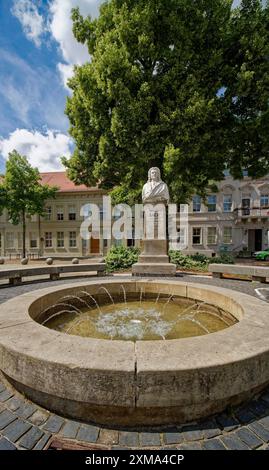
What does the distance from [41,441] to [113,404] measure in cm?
58

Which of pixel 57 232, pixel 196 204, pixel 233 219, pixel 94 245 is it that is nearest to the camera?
pixel 233 219

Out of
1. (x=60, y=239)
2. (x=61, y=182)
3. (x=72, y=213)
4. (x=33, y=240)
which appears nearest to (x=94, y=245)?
(x=60, y=239)

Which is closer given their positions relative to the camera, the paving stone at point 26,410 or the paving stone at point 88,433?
the paving stone at point 88,433

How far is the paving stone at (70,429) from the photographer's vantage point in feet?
5.73

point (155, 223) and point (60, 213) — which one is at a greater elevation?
point (60, 213)

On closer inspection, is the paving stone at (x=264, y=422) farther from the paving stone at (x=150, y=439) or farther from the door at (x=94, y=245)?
the door at (x=94, y=245)

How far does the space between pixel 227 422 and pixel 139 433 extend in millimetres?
758

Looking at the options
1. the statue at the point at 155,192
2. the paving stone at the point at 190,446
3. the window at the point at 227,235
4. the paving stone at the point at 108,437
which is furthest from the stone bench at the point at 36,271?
the window at the point at 227,235

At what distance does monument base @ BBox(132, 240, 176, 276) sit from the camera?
9.20 meters

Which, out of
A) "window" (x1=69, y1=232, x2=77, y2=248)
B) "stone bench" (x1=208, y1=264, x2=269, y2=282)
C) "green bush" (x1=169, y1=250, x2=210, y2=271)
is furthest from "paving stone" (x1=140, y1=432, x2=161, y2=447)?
"window" (x1=69, y1=232, x2=77, y2=248)

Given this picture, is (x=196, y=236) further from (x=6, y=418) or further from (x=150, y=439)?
(x=6, y=418)

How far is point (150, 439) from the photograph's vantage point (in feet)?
5.63

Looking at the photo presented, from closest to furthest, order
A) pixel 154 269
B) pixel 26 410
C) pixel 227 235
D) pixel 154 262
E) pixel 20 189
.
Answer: pixel 26 410 → pixel 154 269 → pixel 154 262 → pixel 20 189 → pixel 227 235

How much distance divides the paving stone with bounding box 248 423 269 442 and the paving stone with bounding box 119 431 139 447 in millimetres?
956
